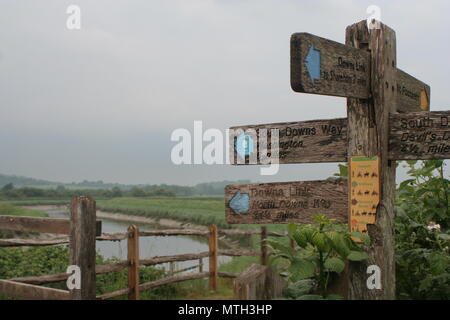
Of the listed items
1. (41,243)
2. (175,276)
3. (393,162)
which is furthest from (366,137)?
(175,276)

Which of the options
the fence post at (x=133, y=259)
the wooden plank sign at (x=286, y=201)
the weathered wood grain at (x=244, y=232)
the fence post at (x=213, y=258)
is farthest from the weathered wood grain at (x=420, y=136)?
the weathered wood grain at (x=244, y=232)

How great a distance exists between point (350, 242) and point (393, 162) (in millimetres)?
809

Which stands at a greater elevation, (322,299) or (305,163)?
(305,163)

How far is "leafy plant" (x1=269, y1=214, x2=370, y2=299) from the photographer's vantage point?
274 cm

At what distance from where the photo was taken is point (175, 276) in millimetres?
8578

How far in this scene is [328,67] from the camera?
3080 mm

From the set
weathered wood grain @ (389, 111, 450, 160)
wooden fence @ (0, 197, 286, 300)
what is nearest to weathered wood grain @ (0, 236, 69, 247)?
wooden fence @ (0, 197, 286, 300)

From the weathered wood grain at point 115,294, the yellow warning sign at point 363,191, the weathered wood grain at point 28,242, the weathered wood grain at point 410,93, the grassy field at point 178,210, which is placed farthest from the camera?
the grassy field at point 178,210

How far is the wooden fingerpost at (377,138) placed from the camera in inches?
126

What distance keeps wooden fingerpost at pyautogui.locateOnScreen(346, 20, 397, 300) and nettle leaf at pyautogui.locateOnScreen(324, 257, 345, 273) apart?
0.29 meters

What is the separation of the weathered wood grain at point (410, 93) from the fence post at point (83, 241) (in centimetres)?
310

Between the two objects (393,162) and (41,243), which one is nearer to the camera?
(393,162)

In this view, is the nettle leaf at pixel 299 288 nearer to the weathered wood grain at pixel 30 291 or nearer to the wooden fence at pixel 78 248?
the wooden fence at pixel 78 248
